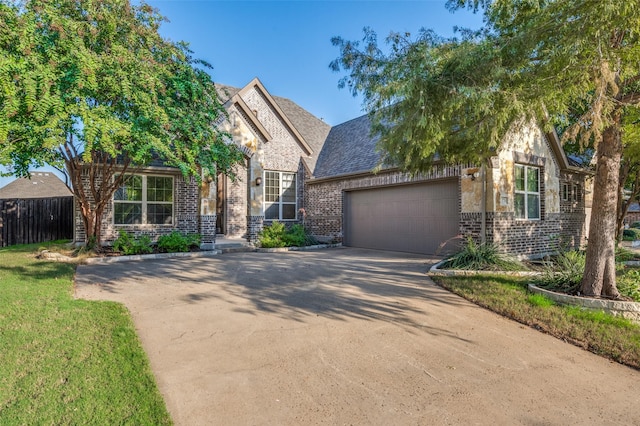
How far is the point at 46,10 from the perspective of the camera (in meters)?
7.16

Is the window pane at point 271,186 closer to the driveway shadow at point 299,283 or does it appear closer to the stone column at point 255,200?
the stone column at point 255,200

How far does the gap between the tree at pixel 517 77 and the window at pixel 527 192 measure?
510 cm

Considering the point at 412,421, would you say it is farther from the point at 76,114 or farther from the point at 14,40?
the point at 14,40

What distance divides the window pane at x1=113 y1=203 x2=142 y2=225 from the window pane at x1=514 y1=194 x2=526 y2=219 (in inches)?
490

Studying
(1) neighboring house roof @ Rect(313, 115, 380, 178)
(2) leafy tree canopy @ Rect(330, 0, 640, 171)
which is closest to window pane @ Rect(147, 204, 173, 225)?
(1) neighboring house roof @ Rect(313, 115, 380, 178)

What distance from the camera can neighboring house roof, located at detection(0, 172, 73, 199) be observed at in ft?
83.6

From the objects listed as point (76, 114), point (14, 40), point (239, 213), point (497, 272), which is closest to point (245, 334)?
point (76, 114)

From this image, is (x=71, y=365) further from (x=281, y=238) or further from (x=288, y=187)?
(x=288, y=187)

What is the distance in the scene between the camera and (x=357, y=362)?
12.0 ft

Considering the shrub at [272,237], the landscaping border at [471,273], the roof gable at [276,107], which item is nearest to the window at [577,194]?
the landscaping border at [471,273]

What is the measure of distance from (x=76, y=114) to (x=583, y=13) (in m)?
8.48

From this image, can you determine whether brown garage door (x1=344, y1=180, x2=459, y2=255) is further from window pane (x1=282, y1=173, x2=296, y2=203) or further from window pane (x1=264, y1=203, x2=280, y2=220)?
window pane (x1=264, y1=203, x2=280, y2=220)

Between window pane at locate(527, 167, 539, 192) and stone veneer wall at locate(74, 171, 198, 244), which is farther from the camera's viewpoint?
stone veneer wall at locate(74, 171, 198, 244)

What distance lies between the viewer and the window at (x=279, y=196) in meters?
15.3
